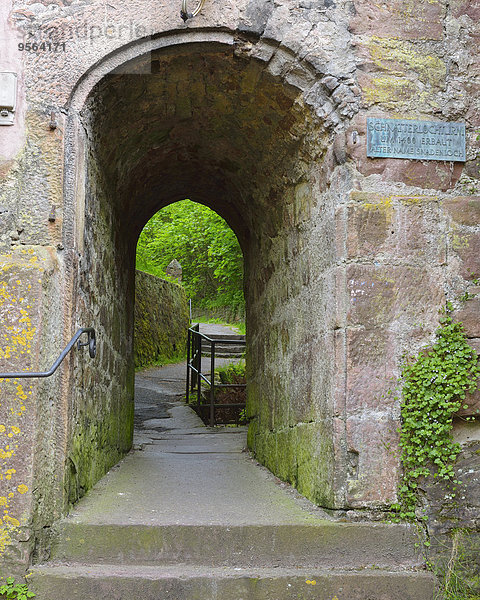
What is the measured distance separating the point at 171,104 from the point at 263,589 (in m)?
2.78

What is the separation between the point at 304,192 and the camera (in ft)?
11.8

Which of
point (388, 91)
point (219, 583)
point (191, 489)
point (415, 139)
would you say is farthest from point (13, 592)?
point (388, 91)

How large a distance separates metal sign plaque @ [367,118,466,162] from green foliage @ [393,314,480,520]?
995 mm

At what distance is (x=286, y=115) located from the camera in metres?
3.47

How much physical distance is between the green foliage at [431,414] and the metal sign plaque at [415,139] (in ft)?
3.26

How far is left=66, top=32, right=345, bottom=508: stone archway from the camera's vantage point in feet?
10.4

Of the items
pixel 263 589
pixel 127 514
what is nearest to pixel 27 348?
pixel 127 514

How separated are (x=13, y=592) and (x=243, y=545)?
100 centimetres

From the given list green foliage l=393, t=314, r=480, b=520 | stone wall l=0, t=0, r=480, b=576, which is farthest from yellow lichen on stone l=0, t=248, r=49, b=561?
green foliage l=393, t=314, r=480, b=520

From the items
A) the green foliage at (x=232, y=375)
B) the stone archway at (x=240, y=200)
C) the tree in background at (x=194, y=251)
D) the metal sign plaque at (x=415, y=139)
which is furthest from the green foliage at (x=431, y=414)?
the green foliage at (x=232, y=375)

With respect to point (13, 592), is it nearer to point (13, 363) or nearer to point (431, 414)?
point (13, 363)

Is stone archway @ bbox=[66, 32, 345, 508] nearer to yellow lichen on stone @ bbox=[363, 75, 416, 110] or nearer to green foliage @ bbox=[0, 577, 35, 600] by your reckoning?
yellow lichen on stone @ bbox=[363, 75, 416, 110]

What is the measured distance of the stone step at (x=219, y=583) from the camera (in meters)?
2.56

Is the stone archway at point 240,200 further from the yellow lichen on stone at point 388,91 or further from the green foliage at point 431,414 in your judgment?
the green foliage at point 431,414
